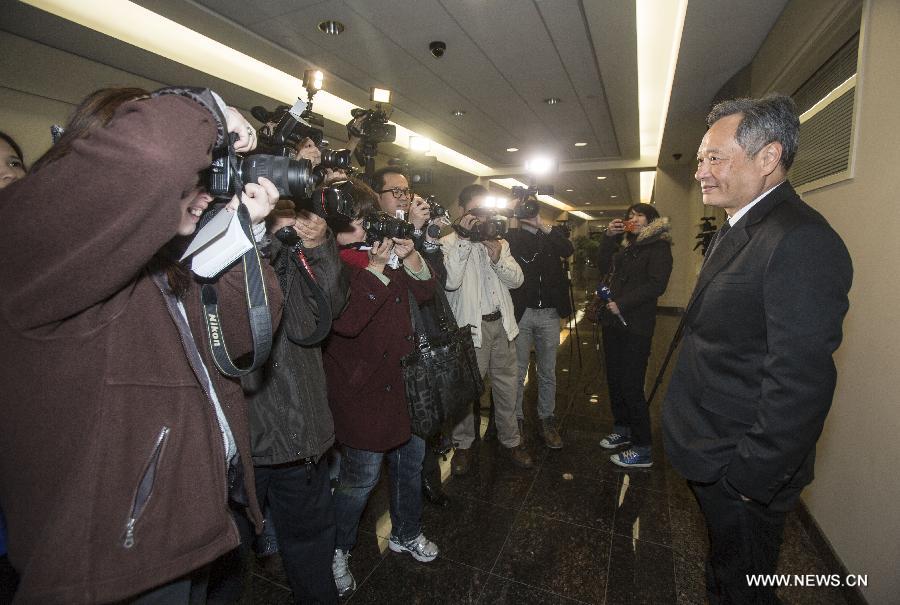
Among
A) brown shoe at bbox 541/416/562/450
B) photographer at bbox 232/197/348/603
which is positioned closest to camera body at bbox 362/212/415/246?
photographer at bbox 232/197/348/603

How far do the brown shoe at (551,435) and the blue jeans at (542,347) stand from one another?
4cm

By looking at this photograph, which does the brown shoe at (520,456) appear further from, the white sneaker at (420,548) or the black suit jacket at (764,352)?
the black suit jacket at (764,352)

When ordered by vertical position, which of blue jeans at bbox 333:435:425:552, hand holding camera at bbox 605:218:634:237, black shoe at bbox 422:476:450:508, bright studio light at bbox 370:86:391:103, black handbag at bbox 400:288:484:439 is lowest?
black shoe at bbox 422:476:450:508

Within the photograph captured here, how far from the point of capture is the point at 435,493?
7.68 ft

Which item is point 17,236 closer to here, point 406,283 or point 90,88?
point 406,283

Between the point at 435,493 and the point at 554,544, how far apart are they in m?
0.68

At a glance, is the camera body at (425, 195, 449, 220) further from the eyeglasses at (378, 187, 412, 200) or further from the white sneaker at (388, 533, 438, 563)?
the white sneaker at (388, 533, 438, 563)

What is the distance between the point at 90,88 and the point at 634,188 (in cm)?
1327

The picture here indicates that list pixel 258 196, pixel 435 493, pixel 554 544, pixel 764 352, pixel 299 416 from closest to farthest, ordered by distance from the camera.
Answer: pixel 258 196 < pixel 764 352 < pixel 299 416 < pixel 554 544 < pixel 435 493

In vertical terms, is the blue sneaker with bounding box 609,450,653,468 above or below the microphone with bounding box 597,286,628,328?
below

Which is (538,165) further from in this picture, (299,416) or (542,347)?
(299,416)

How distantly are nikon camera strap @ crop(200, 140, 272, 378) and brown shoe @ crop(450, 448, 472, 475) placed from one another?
2.00 metres

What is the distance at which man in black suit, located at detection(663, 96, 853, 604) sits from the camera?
1.08 meters

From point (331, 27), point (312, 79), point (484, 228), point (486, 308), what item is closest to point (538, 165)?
point (484, 228)
